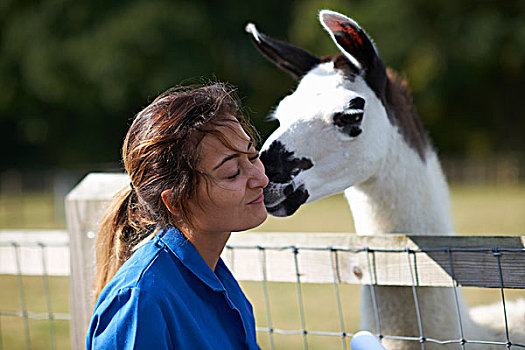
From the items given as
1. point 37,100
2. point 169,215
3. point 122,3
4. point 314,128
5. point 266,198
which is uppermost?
point 122,3

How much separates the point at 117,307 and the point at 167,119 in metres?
0.46

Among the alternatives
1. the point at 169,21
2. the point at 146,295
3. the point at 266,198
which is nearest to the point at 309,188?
the point at 266,198

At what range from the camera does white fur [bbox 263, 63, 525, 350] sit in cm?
246

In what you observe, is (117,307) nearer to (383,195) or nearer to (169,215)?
(169,215)

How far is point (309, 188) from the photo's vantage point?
2.50 meters

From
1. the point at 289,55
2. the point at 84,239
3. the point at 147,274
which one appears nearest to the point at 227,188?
the point at 147,274

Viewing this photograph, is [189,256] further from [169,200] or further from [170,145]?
[170,145]

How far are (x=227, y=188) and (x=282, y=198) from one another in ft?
3.00

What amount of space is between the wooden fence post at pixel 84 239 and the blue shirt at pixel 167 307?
974 mm

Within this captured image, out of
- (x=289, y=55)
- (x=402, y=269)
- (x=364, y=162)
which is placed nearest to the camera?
(x=402, y=269)

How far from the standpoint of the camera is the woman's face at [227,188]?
1519 mm

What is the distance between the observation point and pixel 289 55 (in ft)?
9.11

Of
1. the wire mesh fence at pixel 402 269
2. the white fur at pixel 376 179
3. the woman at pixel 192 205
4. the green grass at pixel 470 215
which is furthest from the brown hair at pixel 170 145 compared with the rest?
the green grass at pixel 470 215

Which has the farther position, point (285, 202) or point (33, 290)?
point (33, 290)
